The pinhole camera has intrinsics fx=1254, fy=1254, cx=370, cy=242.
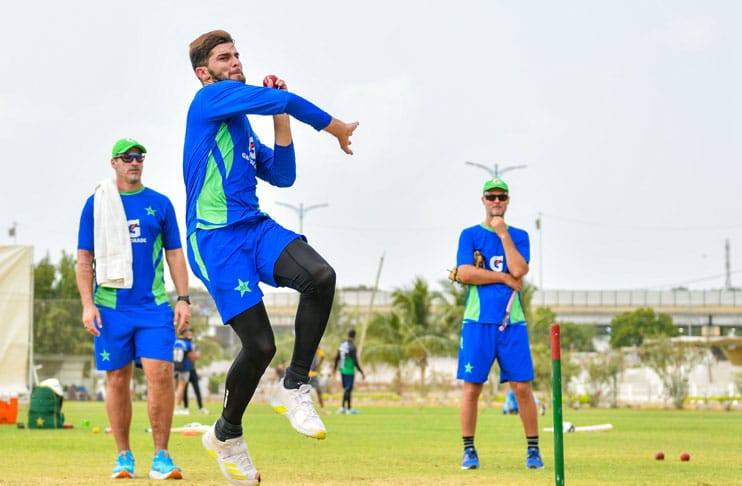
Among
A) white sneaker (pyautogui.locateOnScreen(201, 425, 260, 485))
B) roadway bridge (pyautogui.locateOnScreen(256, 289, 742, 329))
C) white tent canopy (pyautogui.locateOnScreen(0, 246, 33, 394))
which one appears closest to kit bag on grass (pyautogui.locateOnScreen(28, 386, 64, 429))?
white tent canopy (pyautogui.locateOnScreen(0, 246, 33, 394))

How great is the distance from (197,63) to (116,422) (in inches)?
138

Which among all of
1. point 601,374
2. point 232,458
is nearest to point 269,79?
point 232,458

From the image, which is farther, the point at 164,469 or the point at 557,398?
the point at 164,469

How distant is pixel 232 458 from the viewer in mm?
6691

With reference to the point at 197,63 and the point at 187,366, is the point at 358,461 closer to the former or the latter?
the point at 197,63

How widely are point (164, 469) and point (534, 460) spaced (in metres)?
2.91

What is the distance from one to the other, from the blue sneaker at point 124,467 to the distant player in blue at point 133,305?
0.08 ft

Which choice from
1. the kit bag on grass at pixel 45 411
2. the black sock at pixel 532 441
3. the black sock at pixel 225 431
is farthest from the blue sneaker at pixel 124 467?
the kit bag on grass at pixel 45 411

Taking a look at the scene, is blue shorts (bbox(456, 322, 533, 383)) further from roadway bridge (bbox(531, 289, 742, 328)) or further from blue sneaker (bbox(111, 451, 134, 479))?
roadway bridge (bbox(531, 289, 742, 328))

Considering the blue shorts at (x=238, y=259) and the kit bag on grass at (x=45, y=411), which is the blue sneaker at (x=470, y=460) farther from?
the kit bag on grass at (x=45, y=411)

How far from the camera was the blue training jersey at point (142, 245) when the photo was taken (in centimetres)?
903

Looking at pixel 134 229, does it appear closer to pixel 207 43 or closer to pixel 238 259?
pixel 207 43

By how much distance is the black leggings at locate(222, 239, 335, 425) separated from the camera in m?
6.37

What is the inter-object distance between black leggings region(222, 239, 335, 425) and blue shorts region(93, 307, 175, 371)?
2.42 m
